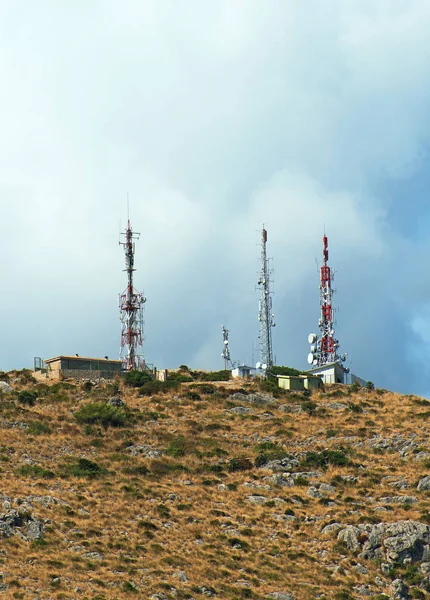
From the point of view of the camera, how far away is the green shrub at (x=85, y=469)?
67.5 metres

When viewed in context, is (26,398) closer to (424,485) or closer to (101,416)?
(101,416)

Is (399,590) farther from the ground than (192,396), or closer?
closer

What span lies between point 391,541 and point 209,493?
1381 cm

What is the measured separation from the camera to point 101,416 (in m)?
79.1

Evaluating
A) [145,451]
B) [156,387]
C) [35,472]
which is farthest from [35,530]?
[156,387]

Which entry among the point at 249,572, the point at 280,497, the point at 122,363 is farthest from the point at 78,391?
the point at 249,572

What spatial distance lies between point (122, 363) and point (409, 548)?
44389 millimetres

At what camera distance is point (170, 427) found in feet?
264

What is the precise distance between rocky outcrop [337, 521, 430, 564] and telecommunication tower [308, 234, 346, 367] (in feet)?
151

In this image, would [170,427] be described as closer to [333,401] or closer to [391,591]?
[333,401]

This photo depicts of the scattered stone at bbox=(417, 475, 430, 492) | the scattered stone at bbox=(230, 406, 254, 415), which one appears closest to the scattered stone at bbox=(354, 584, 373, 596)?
the scattered stone at bbox=(417, 475, 430, 492)

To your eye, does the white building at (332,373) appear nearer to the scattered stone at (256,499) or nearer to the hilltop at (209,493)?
the hilltop at (209,493)

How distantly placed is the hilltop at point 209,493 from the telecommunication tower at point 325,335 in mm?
16518

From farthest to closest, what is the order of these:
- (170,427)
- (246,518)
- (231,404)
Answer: (231,404) < (170,427) < (246,518)
